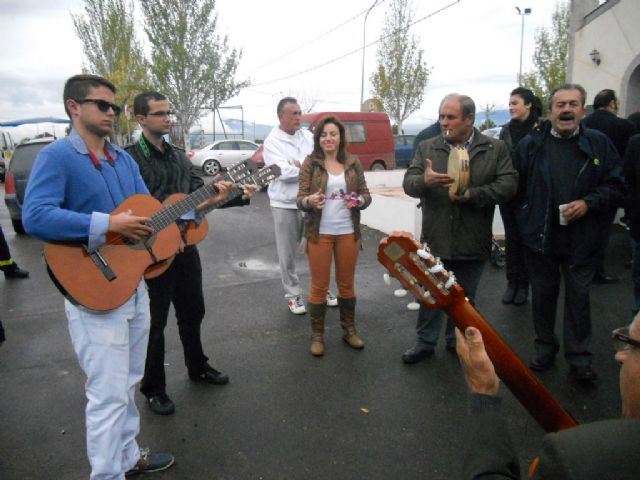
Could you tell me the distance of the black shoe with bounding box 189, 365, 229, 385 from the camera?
345cm

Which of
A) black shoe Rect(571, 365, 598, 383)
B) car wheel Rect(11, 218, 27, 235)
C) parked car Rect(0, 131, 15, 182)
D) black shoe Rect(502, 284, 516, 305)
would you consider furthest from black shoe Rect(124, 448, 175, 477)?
parked car Rect(0, 131, 15, 182)

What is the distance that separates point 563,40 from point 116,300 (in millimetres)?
32199

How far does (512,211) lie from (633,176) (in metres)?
1.17

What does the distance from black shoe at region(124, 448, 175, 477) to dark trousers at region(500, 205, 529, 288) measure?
12.5ft

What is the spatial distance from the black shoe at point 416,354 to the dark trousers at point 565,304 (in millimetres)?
825

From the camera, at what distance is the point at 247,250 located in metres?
7.73

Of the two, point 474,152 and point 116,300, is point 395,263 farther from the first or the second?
point 474,152

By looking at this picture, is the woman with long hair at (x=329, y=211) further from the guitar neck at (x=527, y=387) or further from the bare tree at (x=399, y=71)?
the bare tree at (x=399, y=71)

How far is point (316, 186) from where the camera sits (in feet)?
12.6

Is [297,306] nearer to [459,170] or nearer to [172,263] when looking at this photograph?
[172,263]

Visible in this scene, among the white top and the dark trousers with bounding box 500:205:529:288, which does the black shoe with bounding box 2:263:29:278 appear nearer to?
the white top

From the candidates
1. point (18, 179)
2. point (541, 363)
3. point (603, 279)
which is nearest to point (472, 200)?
point (541, 363)

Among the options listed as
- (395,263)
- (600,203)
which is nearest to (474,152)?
(600,203)

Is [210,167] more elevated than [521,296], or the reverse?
[521,296]
